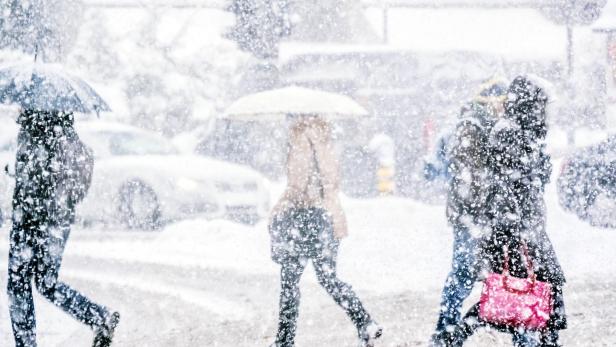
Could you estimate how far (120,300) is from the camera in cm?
839

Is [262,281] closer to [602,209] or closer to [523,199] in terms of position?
[523,199]

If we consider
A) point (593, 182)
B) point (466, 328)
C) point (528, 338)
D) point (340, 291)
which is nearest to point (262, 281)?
point (340, 291)

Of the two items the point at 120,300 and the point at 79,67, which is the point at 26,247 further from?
the point at 79,67

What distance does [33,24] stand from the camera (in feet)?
64.4

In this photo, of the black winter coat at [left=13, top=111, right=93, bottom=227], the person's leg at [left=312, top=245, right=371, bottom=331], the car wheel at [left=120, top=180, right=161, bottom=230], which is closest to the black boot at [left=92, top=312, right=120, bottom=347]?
the black winter coat at [left=13, top=111, right=93, bottom=227]

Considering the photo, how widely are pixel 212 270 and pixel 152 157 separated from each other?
333 centimetres

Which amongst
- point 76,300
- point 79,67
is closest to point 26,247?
point 76,300

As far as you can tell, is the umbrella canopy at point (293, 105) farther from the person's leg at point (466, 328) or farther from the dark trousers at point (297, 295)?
the person's leg at point (466, 328)

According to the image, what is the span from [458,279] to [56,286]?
2.25 m

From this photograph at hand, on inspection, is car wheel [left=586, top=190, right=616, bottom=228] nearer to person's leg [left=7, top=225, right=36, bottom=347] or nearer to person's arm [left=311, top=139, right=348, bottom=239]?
person's arm [left=311, top=139, right=348, bottom=239]

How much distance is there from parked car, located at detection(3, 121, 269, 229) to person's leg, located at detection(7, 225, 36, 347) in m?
7.02

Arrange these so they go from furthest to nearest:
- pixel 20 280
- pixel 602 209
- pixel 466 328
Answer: pixel 602 209 < pixel 20 280 < pixel 466 328

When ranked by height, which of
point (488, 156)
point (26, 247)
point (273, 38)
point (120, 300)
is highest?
point (273, 38)

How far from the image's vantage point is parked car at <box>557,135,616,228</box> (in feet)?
39.7
